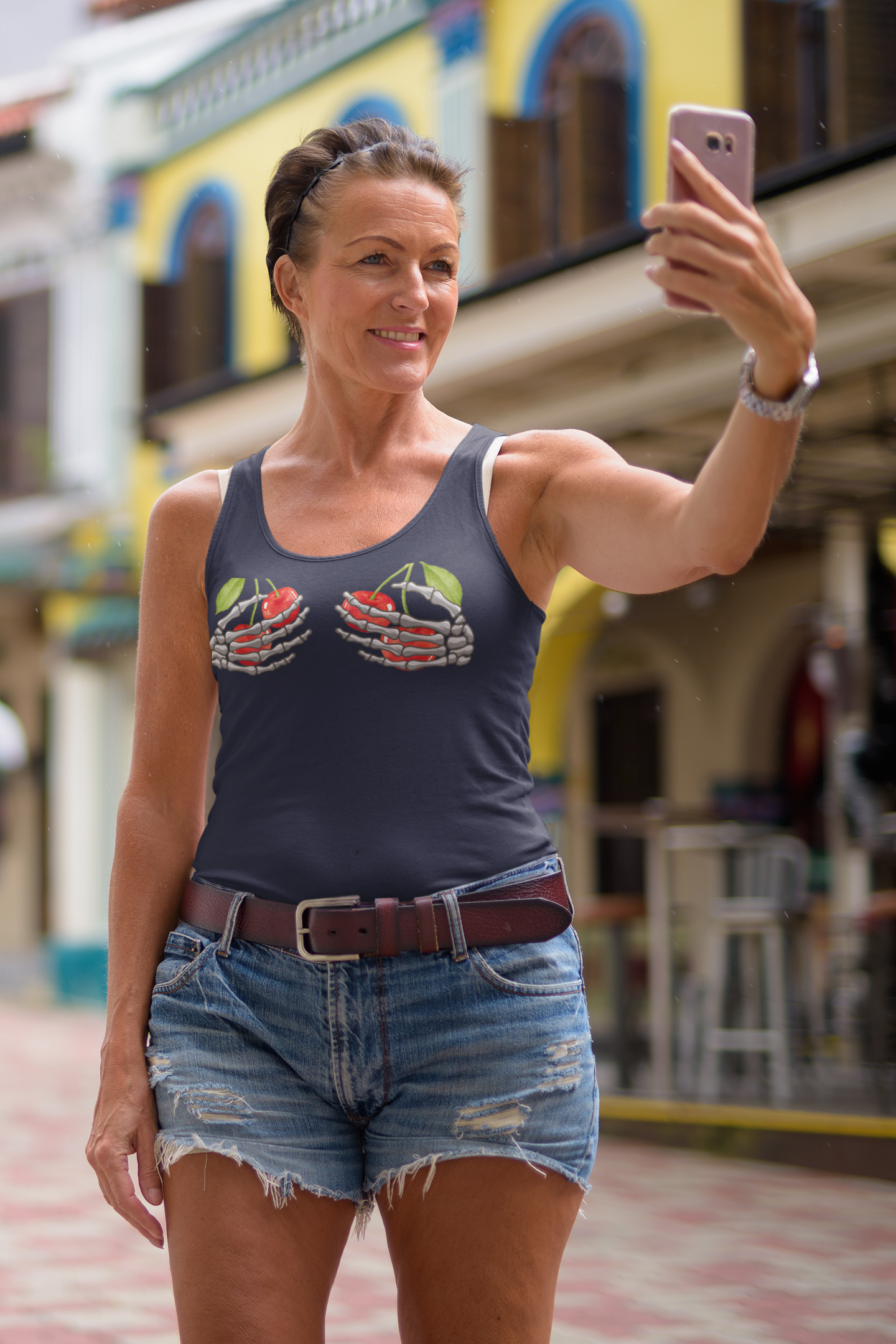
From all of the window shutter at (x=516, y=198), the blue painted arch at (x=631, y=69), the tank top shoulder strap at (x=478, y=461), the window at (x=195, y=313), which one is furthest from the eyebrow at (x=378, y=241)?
the window at (x=195, y=313)

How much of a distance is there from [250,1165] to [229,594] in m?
0.59

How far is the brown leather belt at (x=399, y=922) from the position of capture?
1.75m

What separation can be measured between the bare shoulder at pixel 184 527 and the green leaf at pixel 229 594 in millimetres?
67

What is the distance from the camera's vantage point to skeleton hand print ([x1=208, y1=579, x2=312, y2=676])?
1.81 m

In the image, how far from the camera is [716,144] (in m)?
1.53

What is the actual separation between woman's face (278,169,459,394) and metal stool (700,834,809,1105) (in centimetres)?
614

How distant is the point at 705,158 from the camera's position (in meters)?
1.52

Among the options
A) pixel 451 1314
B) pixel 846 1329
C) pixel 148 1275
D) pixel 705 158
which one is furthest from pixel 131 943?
pixel 148 1275

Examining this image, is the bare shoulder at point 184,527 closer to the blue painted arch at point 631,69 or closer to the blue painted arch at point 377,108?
the blue painted arch at point 631,69

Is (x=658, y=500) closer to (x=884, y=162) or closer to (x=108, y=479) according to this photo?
(x=884, y=162)

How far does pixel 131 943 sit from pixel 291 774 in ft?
0.92

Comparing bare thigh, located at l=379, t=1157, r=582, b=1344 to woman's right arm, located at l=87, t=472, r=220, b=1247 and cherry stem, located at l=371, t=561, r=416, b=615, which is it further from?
cherry stem, located at l=371, t=561, r=416, b=615

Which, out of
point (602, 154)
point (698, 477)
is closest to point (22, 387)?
point (602, 154)

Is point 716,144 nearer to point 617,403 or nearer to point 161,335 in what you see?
point 617,403
